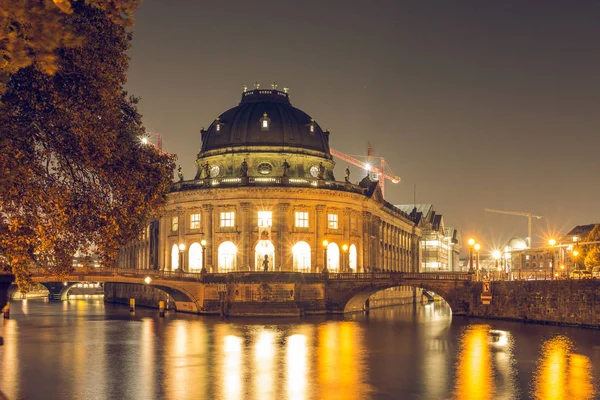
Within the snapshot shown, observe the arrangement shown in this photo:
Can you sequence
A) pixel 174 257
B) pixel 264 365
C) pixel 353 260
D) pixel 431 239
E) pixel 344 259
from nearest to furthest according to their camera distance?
pixel 264 365, pixel 344 259, pixel 174 257, pixel 353 260, pixel 431 239

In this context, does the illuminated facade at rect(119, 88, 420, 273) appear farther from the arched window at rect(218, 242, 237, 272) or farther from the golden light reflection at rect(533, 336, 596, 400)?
the golden light reflection at rect(533, 336, 596, 400)

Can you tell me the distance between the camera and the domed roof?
108 m

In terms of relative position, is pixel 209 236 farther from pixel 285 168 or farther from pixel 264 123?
pixel 264 123

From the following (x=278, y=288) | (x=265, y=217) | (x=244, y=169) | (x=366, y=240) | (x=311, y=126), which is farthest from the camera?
(x=311, y=126)

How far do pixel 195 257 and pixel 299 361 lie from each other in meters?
60.1

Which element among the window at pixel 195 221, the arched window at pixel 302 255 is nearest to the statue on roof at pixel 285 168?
the arched window at pixel 302 255

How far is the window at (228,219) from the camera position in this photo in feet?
331

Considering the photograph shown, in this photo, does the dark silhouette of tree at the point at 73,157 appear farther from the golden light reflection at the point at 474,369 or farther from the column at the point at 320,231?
the column at the point at 320,231

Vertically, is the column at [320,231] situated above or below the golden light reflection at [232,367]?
above

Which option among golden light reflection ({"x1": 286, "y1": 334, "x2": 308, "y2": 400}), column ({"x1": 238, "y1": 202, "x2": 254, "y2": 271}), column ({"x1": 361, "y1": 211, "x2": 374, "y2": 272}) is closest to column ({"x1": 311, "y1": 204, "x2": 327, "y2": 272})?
column ({"x1": 238, "y1": 202, "x2": 254, "y2": 271})

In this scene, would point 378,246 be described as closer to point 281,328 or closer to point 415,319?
point 415,319

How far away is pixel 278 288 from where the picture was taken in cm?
8744

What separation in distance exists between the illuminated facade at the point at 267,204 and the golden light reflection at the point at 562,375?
1847 inches

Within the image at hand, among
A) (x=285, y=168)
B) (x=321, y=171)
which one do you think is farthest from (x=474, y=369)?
(x=321, y=171)
